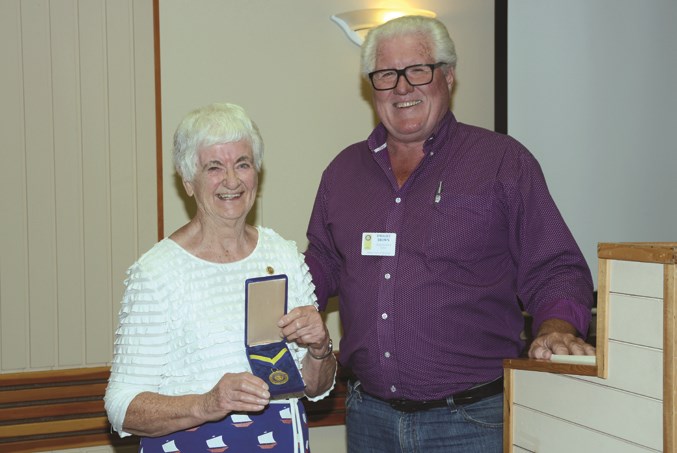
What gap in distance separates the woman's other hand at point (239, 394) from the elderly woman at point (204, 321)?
0.02 m

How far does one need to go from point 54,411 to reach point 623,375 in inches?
102

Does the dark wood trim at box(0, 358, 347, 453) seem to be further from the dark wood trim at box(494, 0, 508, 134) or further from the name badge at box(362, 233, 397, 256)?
the dark wood trim at box(494, 0, 508, 134)

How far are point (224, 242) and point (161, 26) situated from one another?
155 centimetres

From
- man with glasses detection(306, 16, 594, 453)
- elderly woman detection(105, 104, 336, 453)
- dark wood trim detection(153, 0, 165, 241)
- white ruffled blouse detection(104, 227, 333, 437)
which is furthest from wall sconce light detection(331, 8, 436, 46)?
white ruffled blouse detection(104, 227, 333, 437)

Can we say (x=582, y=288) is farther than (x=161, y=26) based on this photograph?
No

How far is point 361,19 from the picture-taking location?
3.71 metres

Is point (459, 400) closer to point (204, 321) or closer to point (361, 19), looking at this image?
point (204, 321)

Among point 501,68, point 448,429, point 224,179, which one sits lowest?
point 448,429

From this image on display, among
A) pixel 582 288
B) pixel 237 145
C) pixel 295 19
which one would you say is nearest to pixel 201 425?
pixel 237 145

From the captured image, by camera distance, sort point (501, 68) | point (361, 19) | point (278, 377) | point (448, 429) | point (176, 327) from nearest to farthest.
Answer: point (278, 377)
point (176, 327)
point (448, 429)
point (361, 19)
point (501, 68)

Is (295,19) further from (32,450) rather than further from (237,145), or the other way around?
(32,450)

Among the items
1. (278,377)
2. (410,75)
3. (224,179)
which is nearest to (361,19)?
(410,75)

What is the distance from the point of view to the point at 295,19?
3705 millimetres

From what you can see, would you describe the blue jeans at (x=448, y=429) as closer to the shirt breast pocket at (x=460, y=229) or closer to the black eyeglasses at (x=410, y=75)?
the shirt breast pocket at (x=460, y=229)
